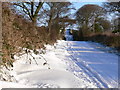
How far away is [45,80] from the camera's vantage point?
3.18m

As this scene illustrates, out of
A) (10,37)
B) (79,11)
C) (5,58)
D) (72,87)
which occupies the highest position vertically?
(79,11)

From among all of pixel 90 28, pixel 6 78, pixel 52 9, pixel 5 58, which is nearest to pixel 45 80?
pixel 6 78

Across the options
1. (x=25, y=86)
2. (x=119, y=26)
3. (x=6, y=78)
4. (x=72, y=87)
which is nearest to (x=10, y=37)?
(x=6, y=78)

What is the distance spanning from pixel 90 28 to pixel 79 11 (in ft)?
12.4

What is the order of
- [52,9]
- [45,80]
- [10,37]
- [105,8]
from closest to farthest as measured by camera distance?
[45,80] < [10,37] < [52,9] < [105,8]

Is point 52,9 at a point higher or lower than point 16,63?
higher

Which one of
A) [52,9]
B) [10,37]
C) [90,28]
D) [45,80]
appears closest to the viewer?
[45,80]

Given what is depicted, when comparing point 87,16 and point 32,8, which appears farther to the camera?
point 87,16

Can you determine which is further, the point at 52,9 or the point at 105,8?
the point at 105,8

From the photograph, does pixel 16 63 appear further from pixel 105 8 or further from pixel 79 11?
pixel 79 11

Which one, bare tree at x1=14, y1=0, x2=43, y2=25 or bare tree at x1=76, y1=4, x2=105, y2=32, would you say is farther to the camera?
bare tree at x1=76, y1=4, x2=105, y2=32

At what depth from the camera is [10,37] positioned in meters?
4.23

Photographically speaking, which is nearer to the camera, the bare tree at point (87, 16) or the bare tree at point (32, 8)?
the bare tree at point (32, 8)

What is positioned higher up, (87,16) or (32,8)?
(87,16)
